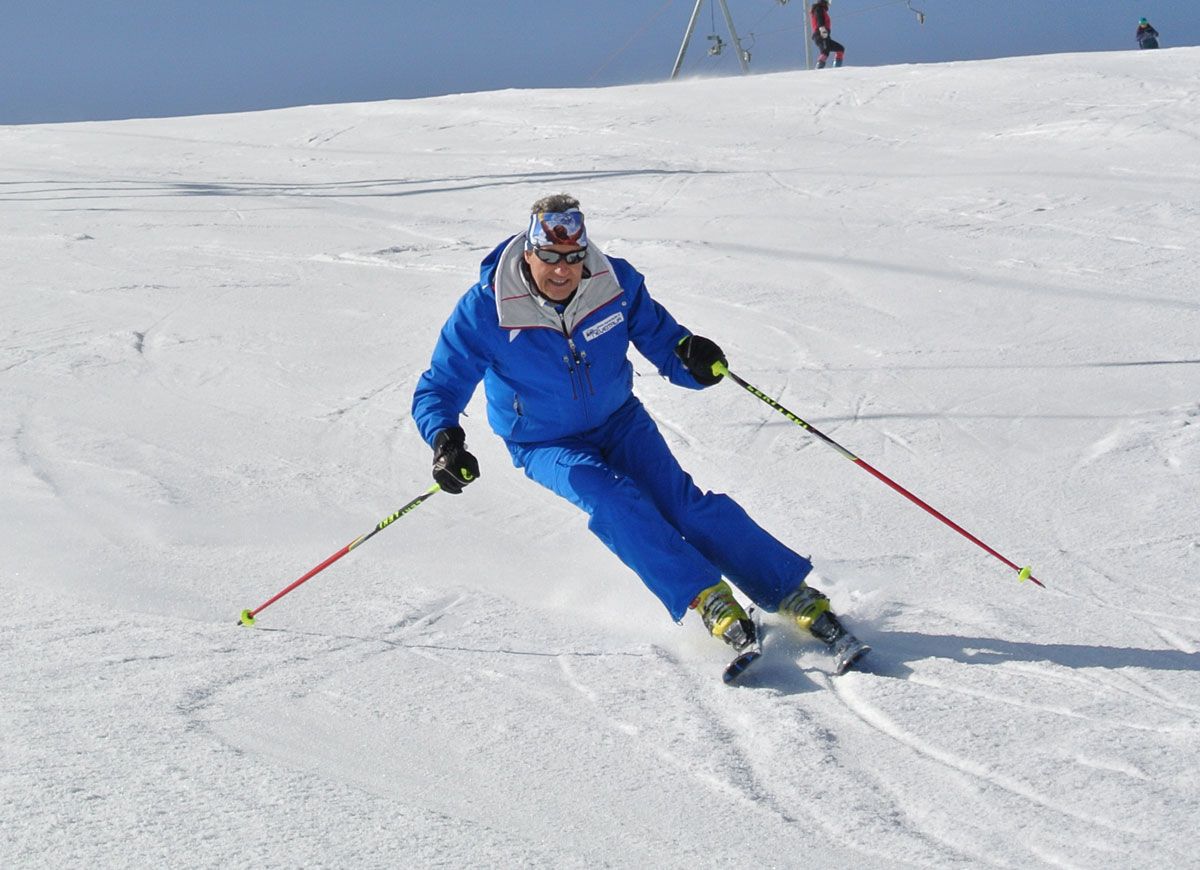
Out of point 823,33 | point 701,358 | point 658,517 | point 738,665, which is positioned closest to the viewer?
point 738,665

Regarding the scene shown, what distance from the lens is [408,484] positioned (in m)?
5.45

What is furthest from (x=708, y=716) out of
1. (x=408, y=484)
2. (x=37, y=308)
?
(x=37, y=308)

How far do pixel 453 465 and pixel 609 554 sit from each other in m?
1.10

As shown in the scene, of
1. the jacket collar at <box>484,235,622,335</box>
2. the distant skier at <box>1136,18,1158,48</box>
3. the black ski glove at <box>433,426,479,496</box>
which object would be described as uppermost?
the jacket collar at <box>484,235,622,335</box>

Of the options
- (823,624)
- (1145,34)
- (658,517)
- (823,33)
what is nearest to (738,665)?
(823,624)

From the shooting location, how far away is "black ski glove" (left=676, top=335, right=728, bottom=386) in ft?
13.5

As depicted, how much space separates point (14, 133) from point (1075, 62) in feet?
45.2

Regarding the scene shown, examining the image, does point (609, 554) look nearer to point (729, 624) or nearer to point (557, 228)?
point (729, 624)

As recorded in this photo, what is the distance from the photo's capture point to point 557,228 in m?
3.79

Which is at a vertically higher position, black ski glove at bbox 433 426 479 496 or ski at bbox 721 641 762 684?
black ski glove at bbox 433 426 479 496

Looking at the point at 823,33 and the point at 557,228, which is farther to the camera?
the point at 823,33

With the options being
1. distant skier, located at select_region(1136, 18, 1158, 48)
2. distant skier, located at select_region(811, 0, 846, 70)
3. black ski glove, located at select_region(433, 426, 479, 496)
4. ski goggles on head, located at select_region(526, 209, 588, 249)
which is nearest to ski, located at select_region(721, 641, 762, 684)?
black ski glove, located at select_region(433, 426, 479, 496)

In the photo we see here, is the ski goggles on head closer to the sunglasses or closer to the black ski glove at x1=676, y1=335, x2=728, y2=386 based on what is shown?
the sunglasses

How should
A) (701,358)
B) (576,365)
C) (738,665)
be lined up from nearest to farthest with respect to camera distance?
(738,665)
(576,365)
(701,358)
